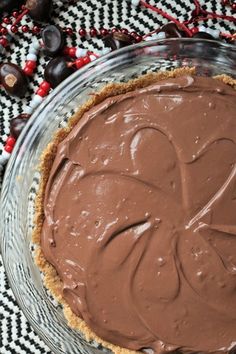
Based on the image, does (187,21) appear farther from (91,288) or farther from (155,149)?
(91,288)

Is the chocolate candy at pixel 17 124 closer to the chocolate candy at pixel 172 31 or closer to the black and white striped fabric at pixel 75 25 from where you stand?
the black and white striped fabric at pixel 75 25

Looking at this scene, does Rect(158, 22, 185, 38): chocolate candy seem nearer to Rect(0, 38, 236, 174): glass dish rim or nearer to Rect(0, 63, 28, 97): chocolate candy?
Rect(0, 38, 236, 174): glass dish rim

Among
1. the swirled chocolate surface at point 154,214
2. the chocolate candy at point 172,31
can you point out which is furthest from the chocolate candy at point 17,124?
the chocolate candy at point 172,31

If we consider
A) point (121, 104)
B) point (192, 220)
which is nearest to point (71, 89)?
point (121, 104)

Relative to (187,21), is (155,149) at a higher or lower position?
lower

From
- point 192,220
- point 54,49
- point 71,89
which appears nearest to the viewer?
point 192,220

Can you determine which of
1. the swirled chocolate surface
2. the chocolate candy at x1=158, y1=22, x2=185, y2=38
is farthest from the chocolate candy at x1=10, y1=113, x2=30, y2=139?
the chocolate candy at x1=158, y1=22, x2=185, y2=38

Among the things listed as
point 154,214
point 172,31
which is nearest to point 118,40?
point 172,31

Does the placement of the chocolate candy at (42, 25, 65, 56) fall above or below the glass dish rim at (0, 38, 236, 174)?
above
